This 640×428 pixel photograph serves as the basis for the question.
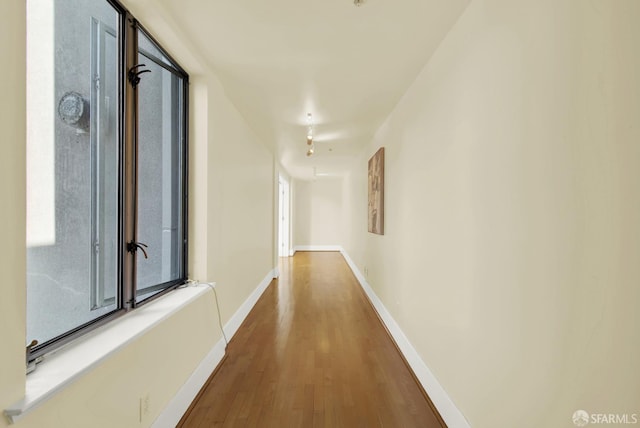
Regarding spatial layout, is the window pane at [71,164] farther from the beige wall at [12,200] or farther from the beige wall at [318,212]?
the beige wall at [318,212]

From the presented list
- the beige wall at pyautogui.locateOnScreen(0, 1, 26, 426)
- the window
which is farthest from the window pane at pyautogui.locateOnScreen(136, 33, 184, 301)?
the beige wall at pyautogui.locateOnScreen(0, 1, 26, 426)

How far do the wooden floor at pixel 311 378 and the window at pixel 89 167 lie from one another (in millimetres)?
918

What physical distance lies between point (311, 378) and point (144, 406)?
3.82 feet

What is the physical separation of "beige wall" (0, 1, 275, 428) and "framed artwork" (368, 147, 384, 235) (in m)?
1.70

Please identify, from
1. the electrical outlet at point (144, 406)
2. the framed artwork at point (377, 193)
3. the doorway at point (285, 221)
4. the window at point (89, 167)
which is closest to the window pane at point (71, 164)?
the window at point (89, 167)

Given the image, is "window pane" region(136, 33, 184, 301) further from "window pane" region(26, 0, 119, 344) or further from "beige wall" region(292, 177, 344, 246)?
"beige wall" region(292, 177, 344, 246)

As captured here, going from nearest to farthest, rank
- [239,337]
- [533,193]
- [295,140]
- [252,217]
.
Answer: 1. [533,193]
2. [239,337]
3. [252,217]
4. [295,140]

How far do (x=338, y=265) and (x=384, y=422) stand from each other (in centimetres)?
523

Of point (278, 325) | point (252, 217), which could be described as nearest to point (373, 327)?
point (278, 325)

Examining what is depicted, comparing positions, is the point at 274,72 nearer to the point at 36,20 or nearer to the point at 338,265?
the point at 36,20

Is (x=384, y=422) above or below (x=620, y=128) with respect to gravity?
below

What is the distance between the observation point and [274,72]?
7.08 ft

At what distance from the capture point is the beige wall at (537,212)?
74cm

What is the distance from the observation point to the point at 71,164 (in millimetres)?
1203
